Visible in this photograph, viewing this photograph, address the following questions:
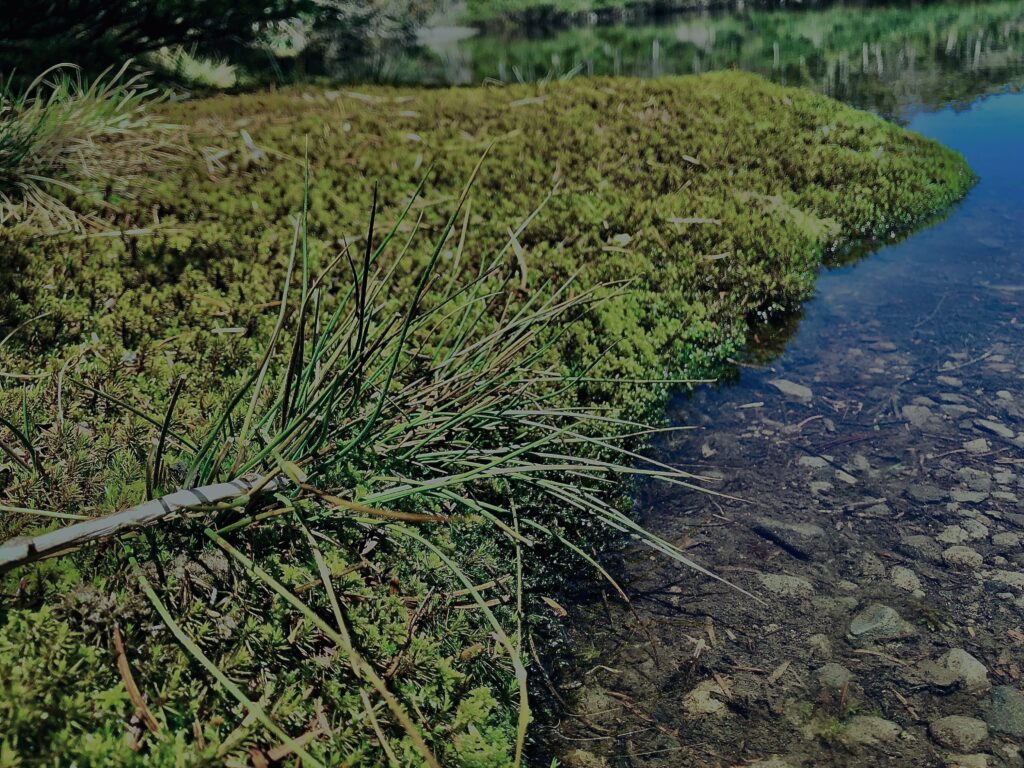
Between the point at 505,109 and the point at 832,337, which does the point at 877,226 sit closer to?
the point at 832,337

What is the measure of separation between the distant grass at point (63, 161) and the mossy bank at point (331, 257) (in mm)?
289

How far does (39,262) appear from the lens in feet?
14.9

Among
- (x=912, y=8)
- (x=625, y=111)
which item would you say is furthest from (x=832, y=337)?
(x=912, y=8)

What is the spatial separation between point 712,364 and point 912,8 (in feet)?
63.2

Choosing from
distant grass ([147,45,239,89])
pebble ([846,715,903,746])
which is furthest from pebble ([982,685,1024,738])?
distant grass ([147,45,239,89])

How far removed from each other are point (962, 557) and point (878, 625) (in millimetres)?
624

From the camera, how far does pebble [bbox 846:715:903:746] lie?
2.66m

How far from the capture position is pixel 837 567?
3.42 meters

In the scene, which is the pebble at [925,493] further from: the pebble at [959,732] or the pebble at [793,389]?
the pebble at [959,732]

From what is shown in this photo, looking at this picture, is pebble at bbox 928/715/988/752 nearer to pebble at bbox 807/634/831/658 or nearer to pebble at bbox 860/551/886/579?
pebble at bbox 807/634/831/658

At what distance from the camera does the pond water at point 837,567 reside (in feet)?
8.91

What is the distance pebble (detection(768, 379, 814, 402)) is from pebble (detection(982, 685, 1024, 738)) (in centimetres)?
209

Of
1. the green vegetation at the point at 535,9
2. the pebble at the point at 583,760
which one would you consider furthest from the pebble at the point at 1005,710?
the green vegetation at the point at 535,9

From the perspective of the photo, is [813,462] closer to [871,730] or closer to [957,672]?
[957,672]
